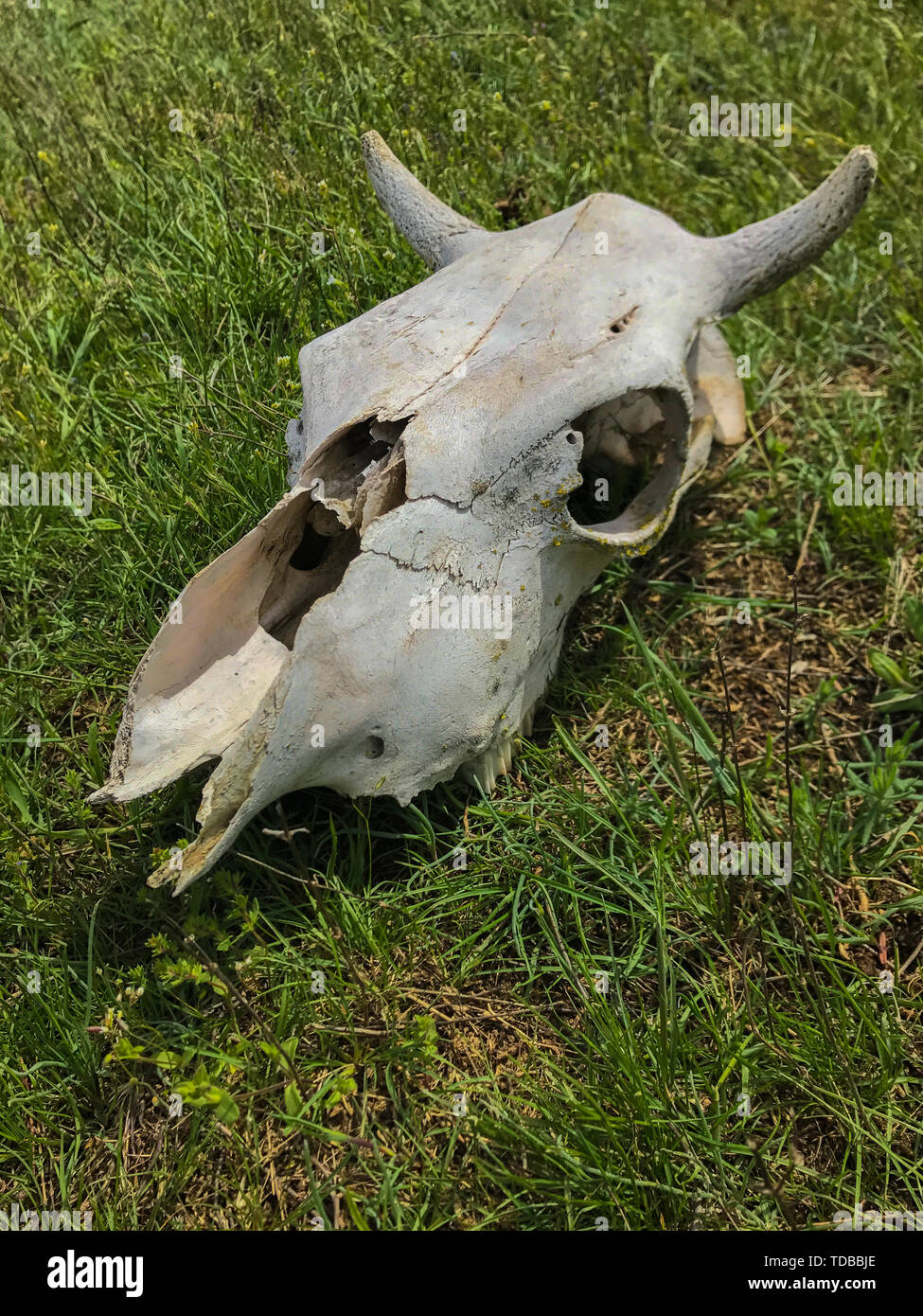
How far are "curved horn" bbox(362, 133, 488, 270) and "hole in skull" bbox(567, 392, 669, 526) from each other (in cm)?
73

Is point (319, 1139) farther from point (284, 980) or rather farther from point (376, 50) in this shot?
point (376, 50)

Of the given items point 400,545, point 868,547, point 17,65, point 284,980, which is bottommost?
point 284,980

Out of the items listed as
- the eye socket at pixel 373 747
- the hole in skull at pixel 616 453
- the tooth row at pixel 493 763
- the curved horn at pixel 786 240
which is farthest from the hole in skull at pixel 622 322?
the eye socket at pixel 373 747

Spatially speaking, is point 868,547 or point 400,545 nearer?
point 400,545

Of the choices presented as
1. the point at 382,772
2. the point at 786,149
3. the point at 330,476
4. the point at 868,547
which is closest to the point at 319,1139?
the point at 382,772

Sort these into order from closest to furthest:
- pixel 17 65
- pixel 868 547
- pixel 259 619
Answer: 1. pixel 259 619
2. pixel 868 547
3. pixel 17 65

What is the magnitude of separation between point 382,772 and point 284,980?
24.6 inches

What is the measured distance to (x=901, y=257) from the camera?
4773 mm

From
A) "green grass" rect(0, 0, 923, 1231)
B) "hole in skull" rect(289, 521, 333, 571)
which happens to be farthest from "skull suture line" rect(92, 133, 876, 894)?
"green grass" rect(0, 0, 923, 1231)

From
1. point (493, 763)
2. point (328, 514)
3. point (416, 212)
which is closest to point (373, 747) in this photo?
point (493, 763)

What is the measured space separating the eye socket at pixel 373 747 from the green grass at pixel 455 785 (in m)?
0.36

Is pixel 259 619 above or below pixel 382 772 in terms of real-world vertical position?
above

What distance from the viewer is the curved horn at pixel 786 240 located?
3.47 metres
